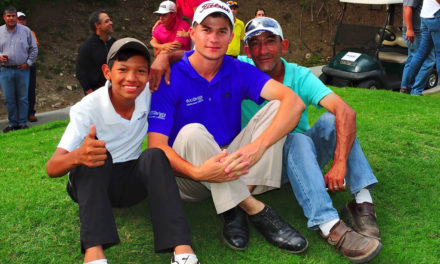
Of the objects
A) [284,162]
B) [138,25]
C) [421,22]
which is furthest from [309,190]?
[138,25]

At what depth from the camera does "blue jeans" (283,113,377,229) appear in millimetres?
2754

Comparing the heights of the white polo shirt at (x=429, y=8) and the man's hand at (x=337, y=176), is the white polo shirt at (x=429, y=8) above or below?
above

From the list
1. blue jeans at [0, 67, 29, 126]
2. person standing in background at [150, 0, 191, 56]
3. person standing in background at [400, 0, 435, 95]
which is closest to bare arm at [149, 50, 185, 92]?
person standing in background at [150, 0, 191, 56]

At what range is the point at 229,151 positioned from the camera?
122 inches

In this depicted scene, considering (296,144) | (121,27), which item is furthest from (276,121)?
(121,27)

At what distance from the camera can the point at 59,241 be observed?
2959mm

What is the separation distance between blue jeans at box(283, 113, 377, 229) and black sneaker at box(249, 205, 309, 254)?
119 millimetres

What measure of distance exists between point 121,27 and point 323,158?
1271 centimetres

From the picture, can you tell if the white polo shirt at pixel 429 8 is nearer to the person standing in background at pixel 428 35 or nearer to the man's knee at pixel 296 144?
the person standing in background at pixel 428 35

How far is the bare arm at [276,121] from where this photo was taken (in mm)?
2766

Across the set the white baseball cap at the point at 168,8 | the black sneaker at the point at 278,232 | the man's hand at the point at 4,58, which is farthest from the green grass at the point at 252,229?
the man's hand at the point at 4,58

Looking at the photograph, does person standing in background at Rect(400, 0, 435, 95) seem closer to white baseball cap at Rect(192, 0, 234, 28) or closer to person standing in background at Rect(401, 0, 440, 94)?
person standing in background at Rect(401, 0, 440, 94)

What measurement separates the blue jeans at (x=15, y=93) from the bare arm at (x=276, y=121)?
6.18 m

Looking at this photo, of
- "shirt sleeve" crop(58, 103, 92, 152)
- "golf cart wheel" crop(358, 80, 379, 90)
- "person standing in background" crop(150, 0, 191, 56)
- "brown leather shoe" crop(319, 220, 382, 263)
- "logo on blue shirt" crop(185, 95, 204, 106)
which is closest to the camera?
"shirt sleeve" crop(58, 103, 92, 152)
